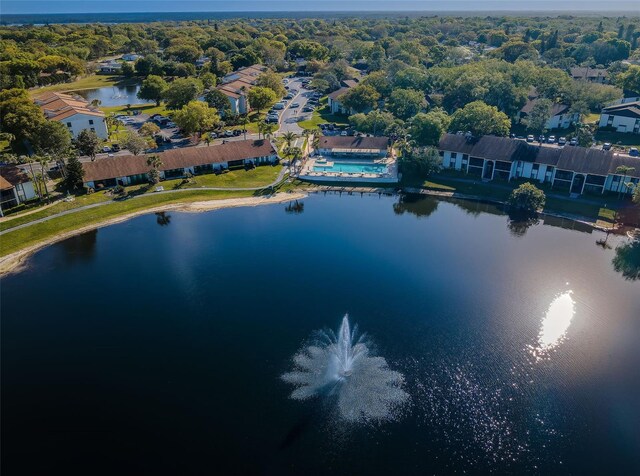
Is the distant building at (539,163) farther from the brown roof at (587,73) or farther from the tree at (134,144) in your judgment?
the brown roof at (587,73)

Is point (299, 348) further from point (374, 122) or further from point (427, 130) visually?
point (374, 122)

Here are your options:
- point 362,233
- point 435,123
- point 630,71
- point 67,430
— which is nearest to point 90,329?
point 67,430

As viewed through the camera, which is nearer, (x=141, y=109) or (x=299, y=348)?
(x=299, y=348)

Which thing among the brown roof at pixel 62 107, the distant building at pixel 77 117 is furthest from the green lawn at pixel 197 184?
the brown roof at pixel 62 107

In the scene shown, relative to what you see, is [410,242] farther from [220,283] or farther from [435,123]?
[435,123]

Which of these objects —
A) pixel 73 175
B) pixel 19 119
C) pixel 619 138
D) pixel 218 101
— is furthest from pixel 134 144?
pixel 619 138

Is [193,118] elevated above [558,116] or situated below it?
above
